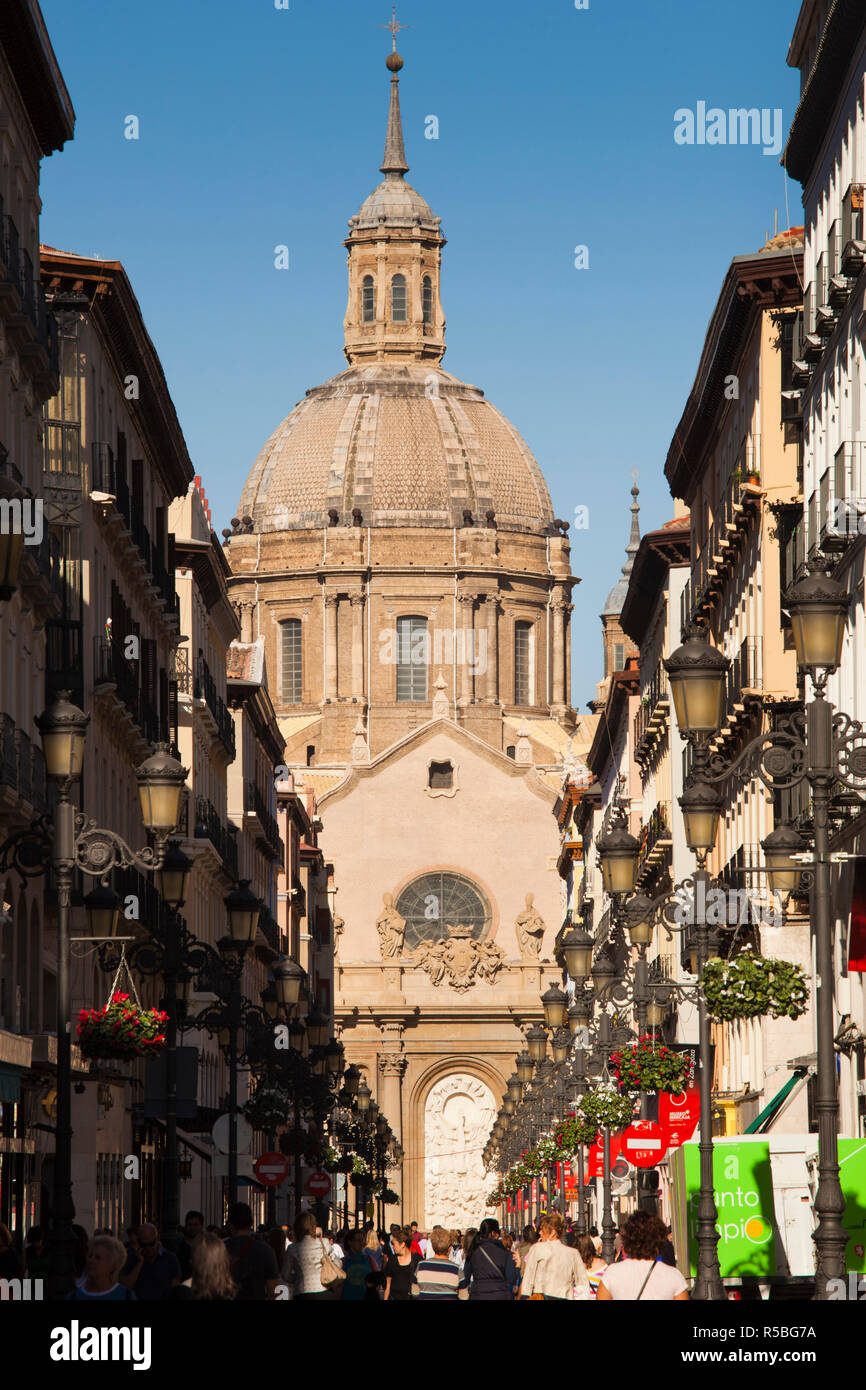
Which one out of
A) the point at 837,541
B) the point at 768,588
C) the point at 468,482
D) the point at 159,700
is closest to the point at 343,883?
the point at 468,482

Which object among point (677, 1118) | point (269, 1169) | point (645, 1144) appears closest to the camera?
point (645, 1144)

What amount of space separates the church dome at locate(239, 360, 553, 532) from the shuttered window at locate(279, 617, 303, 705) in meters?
4.71

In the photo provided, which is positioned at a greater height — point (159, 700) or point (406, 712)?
point (406, 712)

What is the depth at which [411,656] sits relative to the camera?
12725cm

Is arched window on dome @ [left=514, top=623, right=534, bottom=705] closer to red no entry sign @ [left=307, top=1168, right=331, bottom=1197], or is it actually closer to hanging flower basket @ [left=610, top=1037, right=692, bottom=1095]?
red no entry sign @ [left=307, top=1168, right=331, bottom=1197]

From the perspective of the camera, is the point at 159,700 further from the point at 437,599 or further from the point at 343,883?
the point at 437,599

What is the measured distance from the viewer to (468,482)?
129 m

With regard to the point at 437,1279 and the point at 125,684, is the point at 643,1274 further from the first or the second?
the point at 125,684

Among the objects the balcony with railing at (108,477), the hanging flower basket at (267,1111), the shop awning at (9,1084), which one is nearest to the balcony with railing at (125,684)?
the balcony with railing at (108,477)

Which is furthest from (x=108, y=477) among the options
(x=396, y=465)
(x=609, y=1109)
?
(x=396, y=465)

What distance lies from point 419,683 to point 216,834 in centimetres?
6383

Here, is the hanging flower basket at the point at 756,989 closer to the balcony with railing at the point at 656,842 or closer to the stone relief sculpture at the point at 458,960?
the balcony with railing at the point at 656,842

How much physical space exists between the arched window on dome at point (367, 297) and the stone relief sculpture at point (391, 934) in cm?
3539

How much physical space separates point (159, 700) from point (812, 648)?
1384 inches
